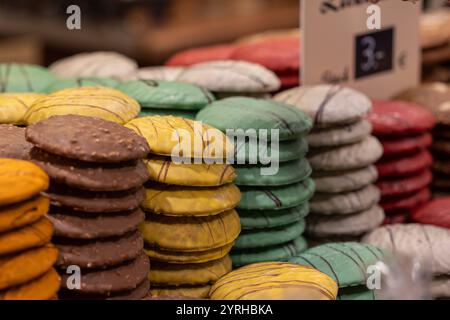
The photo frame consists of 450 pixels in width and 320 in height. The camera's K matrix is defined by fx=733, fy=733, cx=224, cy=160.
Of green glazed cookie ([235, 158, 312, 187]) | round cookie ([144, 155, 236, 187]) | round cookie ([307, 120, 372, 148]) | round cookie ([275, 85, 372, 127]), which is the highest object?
round cookie ([275, 85, 372, 127])

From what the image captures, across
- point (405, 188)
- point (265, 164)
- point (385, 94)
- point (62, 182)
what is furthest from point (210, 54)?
point (62, 182)

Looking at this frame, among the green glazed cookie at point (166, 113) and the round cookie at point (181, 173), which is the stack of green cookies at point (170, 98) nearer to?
the green glazed cookie at point (166, 113)

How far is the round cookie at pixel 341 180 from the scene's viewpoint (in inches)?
80.4

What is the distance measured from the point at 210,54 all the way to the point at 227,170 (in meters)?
1.26

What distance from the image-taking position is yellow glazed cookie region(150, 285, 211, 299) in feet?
5.24

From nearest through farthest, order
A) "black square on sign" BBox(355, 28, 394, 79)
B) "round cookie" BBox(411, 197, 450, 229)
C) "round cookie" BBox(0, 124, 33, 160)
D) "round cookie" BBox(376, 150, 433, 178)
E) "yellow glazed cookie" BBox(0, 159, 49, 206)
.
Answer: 1. "yellow glazed cookie" BBox(0, 159, 49, 206)
2. "round cookie" BBox(0, 124, 33, 160)
3. "round cookie" BBox(411, 197, 450, 229)
4. "round cookie" BBox(376, 150, 433, 178)
5. "black square on sign" BBox(355, 28, 394, 79)

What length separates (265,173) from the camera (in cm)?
177

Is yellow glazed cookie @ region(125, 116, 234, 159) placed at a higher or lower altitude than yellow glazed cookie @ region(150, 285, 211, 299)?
higher

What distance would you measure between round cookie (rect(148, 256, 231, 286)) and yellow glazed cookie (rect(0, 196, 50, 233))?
14.3 inches

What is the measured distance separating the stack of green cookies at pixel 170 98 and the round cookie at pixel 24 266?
64 cm

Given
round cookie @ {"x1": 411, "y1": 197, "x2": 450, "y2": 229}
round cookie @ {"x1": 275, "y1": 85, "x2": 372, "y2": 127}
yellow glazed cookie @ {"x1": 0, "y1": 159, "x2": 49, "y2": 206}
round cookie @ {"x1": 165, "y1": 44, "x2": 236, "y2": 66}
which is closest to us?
yellow glazed cookie @ {"x1": 0, "y1": 159, "x2": 49, "y2": 206}

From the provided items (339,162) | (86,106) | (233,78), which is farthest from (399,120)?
(86,106)

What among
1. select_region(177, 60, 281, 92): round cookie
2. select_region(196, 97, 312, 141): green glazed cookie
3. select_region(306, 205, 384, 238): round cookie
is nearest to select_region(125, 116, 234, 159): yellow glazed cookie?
select_region(196, 97, 312, 141): green glazed cookie

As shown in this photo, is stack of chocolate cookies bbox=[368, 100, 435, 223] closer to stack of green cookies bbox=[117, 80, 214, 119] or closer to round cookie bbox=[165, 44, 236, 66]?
stack of green cookies bbox=[117, 80, 214, 119]
